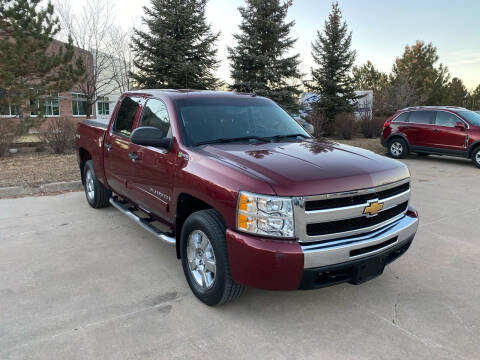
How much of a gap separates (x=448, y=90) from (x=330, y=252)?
5057cm

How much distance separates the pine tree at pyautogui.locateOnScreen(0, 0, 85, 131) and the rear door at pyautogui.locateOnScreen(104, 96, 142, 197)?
336 inches

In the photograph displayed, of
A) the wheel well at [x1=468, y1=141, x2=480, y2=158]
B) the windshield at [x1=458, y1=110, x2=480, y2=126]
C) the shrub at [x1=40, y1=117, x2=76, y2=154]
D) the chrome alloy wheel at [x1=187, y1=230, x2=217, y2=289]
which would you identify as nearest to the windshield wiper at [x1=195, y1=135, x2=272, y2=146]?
the chrome alloy wheel at [x1=187, y1=230, x2=217, y2=289]

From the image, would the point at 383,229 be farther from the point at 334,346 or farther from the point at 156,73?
the point at 156,73

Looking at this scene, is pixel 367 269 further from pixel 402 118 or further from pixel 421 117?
pixel 402 118

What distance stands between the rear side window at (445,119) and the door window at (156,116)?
10516 mm

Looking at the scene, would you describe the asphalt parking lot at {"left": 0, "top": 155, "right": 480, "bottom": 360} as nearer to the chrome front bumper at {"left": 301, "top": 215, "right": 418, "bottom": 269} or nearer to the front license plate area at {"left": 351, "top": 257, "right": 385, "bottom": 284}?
the front license plate area at {"left": 351, "top": 257, "right": 385, "bottom": 284}

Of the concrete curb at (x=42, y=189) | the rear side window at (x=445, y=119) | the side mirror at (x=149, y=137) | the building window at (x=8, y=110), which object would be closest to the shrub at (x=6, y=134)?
the building window at (x=8, y=110)

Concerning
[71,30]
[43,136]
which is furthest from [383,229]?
[71,30]

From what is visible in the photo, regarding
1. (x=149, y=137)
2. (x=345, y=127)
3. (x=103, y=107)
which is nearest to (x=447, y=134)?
(x=345, y=127)

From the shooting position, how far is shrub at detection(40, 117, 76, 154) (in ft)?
38.2

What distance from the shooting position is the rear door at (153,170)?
3.68m

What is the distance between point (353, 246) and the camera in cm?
275

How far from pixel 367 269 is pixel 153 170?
2.28 m

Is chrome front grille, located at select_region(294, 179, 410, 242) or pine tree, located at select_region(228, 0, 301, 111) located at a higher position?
pine tree, located at select_region(228, 0, 301, 111)
